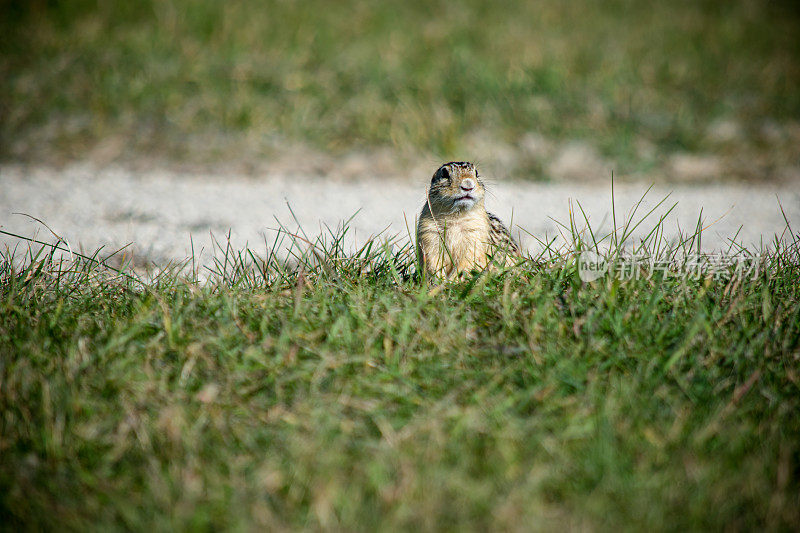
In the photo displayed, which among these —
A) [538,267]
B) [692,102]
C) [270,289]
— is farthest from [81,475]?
[692,102]

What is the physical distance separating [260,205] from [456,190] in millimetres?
1756

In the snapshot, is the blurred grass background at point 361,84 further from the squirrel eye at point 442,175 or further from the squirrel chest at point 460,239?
the squirrel chest at point 460,239

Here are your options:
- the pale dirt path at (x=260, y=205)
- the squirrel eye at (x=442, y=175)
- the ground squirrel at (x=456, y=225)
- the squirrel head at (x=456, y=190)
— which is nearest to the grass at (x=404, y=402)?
the ground squirrel at (x=456, y=225)

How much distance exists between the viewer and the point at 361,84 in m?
5.91

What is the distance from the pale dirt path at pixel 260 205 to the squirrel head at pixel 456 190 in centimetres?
24

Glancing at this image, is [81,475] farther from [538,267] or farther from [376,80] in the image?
[376,80]

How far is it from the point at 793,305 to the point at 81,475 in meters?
2.46

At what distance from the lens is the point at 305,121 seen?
5496 mm

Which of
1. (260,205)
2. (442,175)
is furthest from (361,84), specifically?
(442,175)

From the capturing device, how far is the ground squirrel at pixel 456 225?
302 centimetres

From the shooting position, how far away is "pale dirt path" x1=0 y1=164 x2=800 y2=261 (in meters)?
3.70

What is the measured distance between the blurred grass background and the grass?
291 centimetres

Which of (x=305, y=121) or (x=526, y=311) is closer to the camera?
(x=526, y=311)

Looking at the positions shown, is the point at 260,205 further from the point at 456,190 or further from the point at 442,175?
the point at 456,190
